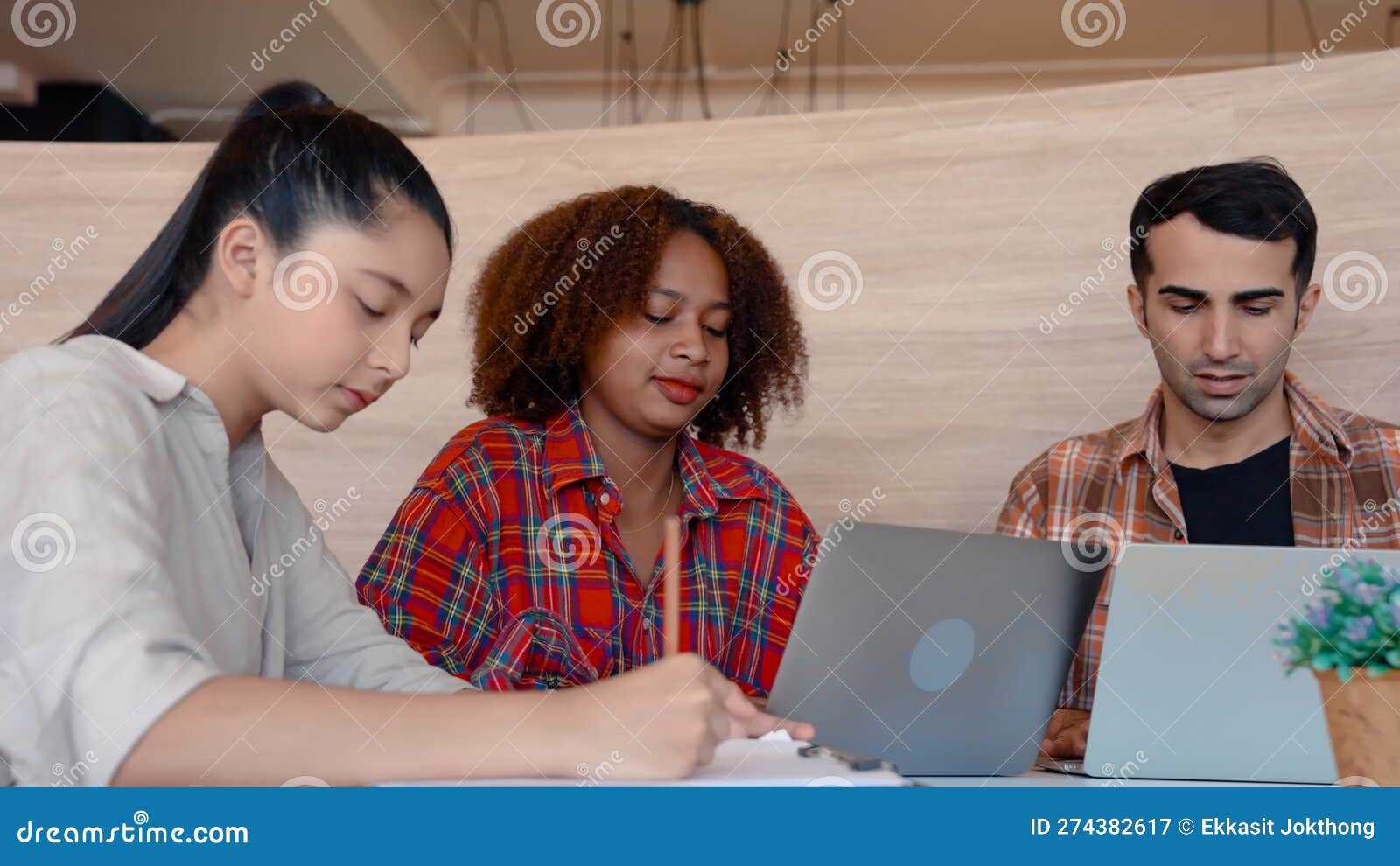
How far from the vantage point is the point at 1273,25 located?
4324 millimetres

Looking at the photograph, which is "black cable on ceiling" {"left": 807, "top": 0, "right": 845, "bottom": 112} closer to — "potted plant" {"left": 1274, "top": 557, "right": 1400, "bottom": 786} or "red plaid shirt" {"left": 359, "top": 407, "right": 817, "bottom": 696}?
"red plaid shirt" {"left": 359, "top": 407, "right": 817, "bottom": 696}

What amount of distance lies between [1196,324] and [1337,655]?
122 cm

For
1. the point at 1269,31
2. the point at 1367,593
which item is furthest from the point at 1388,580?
the point at 1269,31

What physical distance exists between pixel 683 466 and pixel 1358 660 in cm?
130

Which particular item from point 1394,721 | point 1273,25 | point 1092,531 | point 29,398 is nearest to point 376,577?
point 29,398

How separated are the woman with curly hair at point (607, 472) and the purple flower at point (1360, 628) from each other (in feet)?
3.65

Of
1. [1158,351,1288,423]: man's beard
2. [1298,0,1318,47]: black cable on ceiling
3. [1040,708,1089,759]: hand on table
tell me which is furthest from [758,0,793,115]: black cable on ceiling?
[1040,708,1089,759]: hand on table

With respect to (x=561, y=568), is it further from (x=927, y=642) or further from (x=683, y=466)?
(x=927, y=642)

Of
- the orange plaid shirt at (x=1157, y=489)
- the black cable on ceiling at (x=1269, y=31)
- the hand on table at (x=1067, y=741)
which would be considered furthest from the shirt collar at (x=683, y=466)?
the black cable on ceiling at (x=1269, y=31)

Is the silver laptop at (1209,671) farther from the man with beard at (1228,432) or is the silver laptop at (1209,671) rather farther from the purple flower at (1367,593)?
the man with beard at (1228,432)

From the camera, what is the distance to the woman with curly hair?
74.3 inches

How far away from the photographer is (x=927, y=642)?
1.22 m

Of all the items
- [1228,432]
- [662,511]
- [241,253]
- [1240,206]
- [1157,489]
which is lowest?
[241,253]
